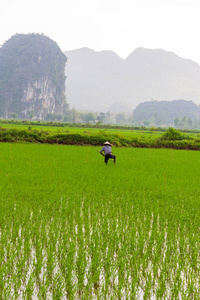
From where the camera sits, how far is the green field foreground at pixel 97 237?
1.99 metres

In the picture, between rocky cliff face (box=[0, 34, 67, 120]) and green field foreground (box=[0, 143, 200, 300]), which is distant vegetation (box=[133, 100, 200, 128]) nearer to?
rocky cliff face (box=[0, 34, 67, 120])

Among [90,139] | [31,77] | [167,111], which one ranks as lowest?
[90,139]

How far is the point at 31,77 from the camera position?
108750mm

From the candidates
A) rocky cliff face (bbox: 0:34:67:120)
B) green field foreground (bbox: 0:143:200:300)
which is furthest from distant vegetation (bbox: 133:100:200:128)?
green field foreground (bbox: 0:143:200:300)

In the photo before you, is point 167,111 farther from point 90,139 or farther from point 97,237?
point 97,237

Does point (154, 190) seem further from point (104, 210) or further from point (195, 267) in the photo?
point (195, 267)

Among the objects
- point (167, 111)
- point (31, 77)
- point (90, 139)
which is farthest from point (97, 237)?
point (167, 111)

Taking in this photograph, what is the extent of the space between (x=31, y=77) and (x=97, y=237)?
11608 cm

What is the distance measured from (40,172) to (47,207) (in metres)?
2.55

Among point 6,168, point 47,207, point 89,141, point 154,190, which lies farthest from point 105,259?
point 89,141

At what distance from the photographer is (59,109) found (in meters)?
114

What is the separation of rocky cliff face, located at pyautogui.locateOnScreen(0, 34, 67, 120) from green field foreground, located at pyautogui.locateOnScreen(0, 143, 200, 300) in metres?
98.2

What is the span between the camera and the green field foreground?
78.5 inches

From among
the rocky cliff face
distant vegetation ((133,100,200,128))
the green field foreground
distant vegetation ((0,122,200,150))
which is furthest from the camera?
distant vegetation ((133,100,200,128))
